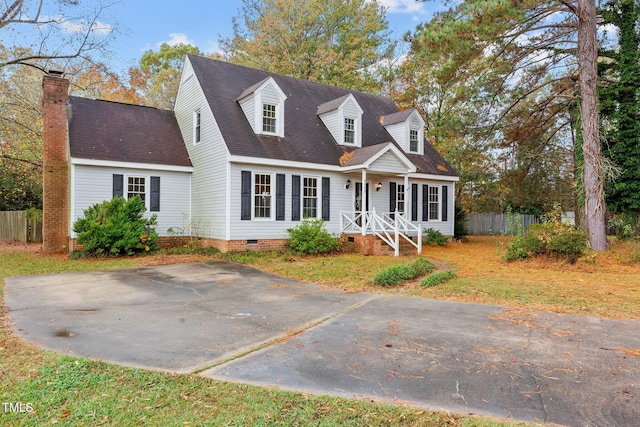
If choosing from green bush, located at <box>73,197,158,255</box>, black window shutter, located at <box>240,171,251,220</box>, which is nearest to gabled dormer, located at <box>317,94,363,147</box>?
black window shutter, located at <box>240,171,251,220</box>

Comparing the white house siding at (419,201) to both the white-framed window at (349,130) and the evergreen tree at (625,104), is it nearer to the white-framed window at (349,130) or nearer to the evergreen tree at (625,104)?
the white-framed window at (349,130)

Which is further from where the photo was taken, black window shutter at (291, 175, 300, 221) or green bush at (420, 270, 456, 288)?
black window shutter at (291, 175, 300, 221)

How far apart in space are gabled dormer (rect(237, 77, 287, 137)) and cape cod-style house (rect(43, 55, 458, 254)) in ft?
0.13

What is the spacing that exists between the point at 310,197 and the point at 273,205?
168 centimetres

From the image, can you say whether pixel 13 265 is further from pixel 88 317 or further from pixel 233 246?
pixel 88 317

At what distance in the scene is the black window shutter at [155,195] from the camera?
1509 centimetres

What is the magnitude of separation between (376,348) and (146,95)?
108 ft

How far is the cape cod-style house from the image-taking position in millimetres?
14039

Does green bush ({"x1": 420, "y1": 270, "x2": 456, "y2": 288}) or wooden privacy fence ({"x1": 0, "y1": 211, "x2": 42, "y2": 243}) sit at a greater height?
wooden privacy fence ({"x1": 0, "y1": 211, "x2": 42, "y2": 243})

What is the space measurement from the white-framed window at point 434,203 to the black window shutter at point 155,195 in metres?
11.9

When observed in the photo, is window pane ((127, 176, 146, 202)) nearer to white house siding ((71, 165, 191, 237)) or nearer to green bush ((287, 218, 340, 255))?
white house siding ((71, 165, 191, 237))

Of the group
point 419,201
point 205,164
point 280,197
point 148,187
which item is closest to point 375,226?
point 419,201

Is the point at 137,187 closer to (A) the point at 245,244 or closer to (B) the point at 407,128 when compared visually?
(A) the point at 245,244

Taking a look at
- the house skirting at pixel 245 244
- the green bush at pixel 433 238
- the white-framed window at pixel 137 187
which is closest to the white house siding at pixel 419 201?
the green bush at pixel 433 238
